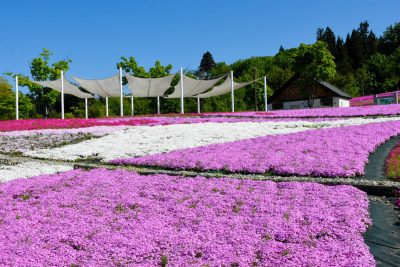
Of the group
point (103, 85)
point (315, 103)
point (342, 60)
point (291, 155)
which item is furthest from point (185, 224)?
point (342, 60)

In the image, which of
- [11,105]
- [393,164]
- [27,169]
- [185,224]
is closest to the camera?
[185,224]

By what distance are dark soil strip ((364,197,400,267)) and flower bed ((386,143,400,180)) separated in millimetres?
2086

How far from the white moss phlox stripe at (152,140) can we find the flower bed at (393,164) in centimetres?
951

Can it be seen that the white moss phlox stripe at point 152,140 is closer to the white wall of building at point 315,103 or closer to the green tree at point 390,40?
the white wall of building at point 315,103

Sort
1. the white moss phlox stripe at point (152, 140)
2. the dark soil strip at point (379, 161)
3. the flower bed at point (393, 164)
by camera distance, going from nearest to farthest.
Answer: the flower bed at point (393, 164) < the dark soil strip at point (379, 161) < the white moss phlox stripe at point (152, 140)

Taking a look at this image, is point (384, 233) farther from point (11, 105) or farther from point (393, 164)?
point (11, 105)

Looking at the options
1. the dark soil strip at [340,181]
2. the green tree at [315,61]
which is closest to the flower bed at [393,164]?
the dark soil strip at [340,181]

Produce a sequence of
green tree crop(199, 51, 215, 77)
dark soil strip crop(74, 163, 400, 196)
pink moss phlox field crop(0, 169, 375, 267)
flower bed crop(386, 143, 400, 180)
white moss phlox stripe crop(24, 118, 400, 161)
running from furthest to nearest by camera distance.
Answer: green tree crop(199, 51, 215, 77), white moss phlox stripe crop(24, 118, 400, 161), flower bed crop(386, 143, 400, 180), dark soil strip crop(74, 163, 400, 196), pink moss phlox field crop(0, 169, 375, 267)

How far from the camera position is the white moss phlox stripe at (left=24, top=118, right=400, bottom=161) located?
71.3 ft

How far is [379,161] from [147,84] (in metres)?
43.4

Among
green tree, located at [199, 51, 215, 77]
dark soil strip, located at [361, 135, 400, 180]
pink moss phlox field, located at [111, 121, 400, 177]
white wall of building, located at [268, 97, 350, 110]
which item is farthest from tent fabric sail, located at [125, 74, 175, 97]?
green tree, located at [199, 51, 215, 77]

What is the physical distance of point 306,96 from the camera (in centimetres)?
8875

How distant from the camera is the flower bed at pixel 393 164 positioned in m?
12.8

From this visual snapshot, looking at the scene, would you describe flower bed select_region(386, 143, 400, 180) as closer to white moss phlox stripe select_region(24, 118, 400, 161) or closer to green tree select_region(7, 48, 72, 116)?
white moss phlox stripe select_region(24, 118, 400, 161)
